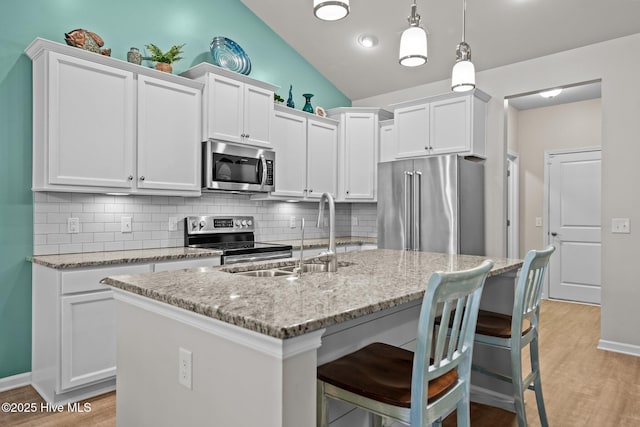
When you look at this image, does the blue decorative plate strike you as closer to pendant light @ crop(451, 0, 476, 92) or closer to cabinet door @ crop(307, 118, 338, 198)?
cabinet door @ crop(307, 118, 338, 198)

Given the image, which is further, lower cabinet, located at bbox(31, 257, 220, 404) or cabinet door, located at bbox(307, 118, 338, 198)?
cabinet door, located at bbox(307, 118, 338, 198)

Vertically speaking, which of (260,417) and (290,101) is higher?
(290,101)

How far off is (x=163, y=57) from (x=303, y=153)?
1.73m

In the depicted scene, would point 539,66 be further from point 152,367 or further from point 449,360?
point 152,367

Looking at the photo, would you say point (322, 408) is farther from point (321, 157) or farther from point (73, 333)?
point (321, 157)

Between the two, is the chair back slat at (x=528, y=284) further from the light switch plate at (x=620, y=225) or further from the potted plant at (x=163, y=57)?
the potted plant at (x=163, y=57)

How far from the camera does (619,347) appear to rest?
11.5 ft

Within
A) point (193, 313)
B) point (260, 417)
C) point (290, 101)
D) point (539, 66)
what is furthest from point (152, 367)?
point (539, 66)

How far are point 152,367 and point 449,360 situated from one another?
106cm

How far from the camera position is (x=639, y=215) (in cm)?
345

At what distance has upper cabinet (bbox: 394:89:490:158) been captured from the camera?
4035 millimetres

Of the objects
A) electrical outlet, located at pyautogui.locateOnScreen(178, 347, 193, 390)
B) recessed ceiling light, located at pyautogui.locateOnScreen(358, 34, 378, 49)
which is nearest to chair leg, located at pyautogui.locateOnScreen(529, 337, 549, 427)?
electrical outlet, located at pyautogui.locateOnScreen(178, 347, 193, 390)

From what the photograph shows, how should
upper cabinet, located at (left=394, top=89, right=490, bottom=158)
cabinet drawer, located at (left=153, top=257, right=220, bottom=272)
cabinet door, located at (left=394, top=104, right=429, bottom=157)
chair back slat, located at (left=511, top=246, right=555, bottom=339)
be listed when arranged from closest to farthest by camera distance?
chair back slat, located at (left=511, top=246, right=555, bottom=339) → cabinet drawer, located at (left=153, top=257, right=220, bottom=272) → upper cabinet, located at (left=394, top=89, right=490, bottom=158) → cabinet door, located at (left=394, top=104, right=429, bottom=157)

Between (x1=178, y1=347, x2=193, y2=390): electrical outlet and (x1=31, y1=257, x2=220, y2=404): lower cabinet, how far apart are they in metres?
1.54
